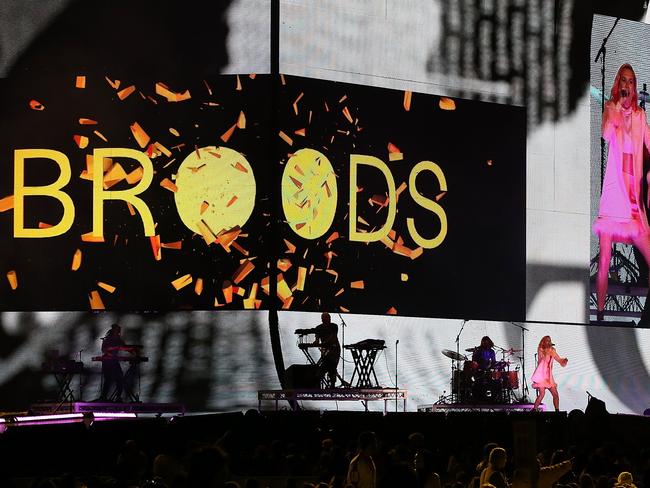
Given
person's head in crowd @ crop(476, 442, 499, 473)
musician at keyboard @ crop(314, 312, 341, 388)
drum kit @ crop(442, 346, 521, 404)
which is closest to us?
person's head in crowd @ crop(476, 442, 499, 473)

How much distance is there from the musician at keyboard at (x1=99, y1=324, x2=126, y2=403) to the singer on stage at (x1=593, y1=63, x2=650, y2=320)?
22.1 feet

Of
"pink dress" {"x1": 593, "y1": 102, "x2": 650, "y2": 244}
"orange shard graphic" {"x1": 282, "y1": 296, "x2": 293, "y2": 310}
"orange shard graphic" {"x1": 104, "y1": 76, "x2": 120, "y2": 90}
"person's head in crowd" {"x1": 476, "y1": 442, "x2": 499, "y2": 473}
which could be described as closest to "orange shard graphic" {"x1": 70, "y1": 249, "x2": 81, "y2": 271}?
"orange shard graphic" {"x1": 104, "y1": 76, "x2": 120, "y2": 90}

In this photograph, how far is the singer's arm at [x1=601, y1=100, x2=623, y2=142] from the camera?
16156 mm

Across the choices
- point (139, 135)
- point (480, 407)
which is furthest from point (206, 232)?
point (480, 407)

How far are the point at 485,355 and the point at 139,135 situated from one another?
4.72 metres

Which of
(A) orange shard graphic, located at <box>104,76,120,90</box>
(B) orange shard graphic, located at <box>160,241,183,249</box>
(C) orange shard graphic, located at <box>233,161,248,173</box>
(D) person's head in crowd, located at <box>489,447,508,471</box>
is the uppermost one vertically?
(A) orange shard graphic, located at <box>104,76,120,90</box>

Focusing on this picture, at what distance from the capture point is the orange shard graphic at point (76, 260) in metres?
13.4

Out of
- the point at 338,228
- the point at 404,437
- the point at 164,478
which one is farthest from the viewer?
the point at 338,228

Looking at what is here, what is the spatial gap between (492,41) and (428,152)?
5.84 feet

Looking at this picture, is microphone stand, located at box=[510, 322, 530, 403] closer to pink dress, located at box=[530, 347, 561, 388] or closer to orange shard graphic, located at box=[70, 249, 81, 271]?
pink dress, located at box=[530, 347, 561, 388]

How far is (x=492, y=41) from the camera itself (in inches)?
596

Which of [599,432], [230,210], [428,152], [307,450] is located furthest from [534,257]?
[307,450]

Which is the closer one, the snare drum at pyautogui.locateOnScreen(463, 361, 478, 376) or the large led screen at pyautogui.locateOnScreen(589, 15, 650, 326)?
the snare drum at pyautogui.locateOnScreen(463, 361, 478, 376)

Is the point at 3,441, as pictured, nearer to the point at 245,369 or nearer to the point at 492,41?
the point at 245,369
